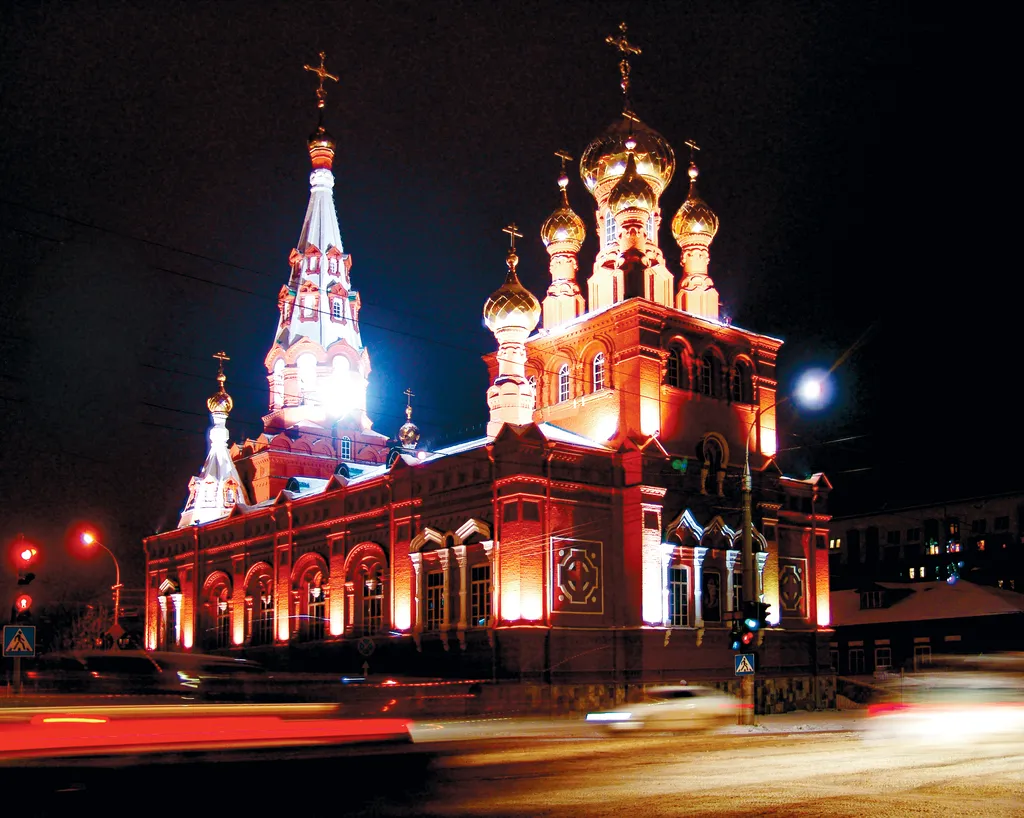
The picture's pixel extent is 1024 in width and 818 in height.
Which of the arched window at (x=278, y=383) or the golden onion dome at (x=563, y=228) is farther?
the arched window at (x=278, y=383)

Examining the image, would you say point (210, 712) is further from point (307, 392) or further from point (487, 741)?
point (307, 392)

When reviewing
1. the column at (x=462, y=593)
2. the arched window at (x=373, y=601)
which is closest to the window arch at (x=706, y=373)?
the column at (x=462, y=593)

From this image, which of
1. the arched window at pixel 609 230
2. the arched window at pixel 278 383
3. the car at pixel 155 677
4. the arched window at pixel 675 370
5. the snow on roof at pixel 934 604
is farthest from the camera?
the arched window at pixel 278 383

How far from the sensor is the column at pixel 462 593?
3519 centimetres

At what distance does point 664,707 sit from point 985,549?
41.3 m

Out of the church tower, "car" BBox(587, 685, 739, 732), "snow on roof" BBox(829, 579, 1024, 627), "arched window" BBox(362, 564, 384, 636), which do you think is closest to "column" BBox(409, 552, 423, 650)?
"arched window" BBox(362, 564, 384, 636)

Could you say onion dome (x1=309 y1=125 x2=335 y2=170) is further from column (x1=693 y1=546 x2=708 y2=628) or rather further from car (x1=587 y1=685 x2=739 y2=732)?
car (x1=587 y1=685 x2=739 y2=732)

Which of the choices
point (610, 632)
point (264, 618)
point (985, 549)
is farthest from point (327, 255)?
point (985, 549)

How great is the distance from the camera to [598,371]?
3941 centimetres

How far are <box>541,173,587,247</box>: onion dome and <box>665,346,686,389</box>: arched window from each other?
661 cm

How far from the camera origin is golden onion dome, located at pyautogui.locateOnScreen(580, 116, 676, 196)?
41.8 m

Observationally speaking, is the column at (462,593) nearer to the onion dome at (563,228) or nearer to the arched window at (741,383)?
the arched window at (741,383)

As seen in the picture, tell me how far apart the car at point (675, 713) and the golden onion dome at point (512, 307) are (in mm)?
17505

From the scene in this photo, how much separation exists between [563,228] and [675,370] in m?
7.52
